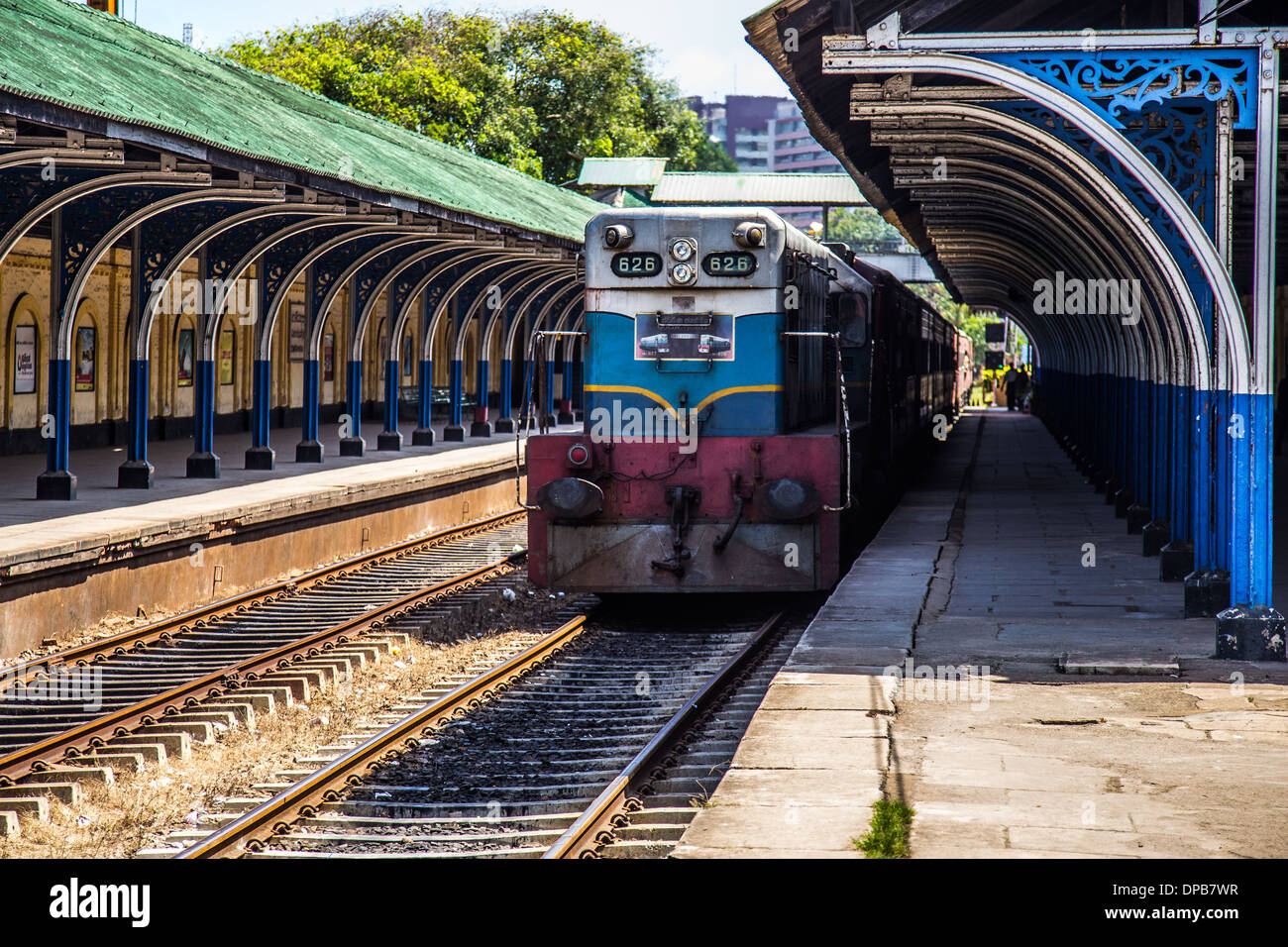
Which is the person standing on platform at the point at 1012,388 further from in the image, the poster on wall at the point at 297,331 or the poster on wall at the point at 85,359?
the poster on wall at the point at 85,359

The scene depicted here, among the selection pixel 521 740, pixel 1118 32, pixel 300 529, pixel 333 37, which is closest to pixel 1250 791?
pixel 521 740

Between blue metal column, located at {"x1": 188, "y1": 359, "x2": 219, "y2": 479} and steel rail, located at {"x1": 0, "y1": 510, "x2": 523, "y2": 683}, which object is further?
blue metal column, located at {"x1": 188, "y1": 359, "x2": 219, "y2": 479}

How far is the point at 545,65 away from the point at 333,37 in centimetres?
854

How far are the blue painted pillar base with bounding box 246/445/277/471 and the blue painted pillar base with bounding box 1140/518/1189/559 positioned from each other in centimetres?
1130

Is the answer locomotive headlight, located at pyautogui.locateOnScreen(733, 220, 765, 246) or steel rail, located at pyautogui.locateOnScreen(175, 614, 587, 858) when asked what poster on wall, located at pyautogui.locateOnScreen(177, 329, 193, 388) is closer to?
locomotive headlight, located at pyautogui.locateOnScreen(733, 220, 765, 246)

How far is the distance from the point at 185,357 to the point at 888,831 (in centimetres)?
2167

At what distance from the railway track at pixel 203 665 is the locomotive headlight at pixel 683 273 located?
366 centimetres

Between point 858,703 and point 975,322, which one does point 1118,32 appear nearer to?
point 858,703

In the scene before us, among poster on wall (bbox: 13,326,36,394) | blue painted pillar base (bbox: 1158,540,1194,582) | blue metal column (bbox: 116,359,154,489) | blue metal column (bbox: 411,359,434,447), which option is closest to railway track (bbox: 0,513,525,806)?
blue metal column (bbox: 116,359,154,489)

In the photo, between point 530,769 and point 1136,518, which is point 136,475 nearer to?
point 530,769

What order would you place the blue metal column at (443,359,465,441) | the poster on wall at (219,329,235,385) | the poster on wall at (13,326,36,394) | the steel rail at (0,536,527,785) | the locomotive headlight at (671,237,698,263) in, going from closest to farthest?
the steel rail at (0,536,527,785) → the locomotive headlight at (671,237,698,263) → the poster on wall at (13,326,36,394) → the poster on wall at (219,329,235,385) → the blue metal column at (443,359,465,441)

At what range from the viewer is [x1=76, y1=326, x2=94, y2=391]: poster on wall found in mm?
21500

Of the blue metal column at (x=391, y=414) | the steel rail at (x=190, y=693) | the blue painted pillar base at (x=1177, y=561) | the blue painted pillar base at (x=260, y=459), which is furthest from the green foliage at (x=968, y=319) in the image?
the steel rail at (x=190, y=693)

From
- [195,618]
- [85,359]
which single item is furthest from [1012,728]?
[85,359]
